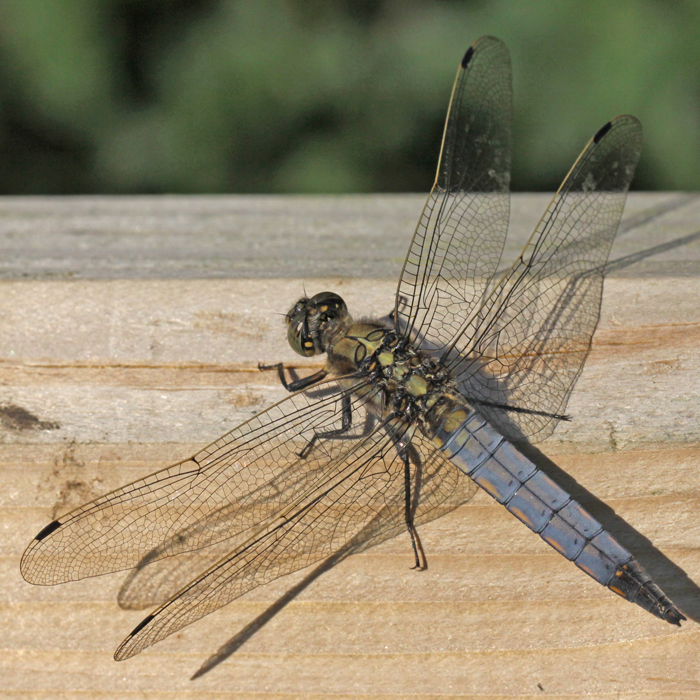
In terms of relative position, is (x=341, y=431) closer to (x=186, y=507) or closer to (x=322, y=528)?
(x=322, y=528)

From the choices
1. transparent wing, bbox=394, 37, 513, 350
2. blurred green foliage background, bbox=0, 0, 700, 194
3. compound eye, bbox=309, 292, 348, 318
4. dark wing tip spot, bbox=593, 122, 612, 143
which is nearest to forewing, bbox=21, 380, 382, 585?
compound eye, bbox=309, 292, 348, 318

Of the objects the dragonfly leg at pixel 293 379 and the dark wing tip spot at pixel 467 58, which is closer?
the dragonfly leg at pixel 293 379

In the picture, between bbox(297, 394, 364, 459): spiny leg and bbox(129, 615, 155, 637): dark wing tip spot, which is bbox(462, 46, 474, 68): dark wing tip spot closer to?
bbox(297, 394, 364, 459): spiny leg

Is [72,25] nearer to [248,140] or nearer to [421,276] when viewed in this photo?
[248,140]

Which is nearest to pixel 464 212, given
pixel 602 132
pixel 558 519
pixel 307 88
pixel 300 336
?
pixel 602 132

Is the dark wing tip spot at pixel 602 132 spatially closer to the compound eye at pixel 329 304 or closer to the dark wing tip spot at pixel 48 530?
the compound eye at pixel 329 304

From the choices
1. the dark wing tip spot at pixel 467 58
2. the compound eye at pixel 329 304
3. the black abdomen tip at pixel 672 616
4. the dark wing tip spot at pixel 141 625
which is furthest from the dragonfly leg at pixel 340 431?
the dark wing tip spot at pixel 467 58
